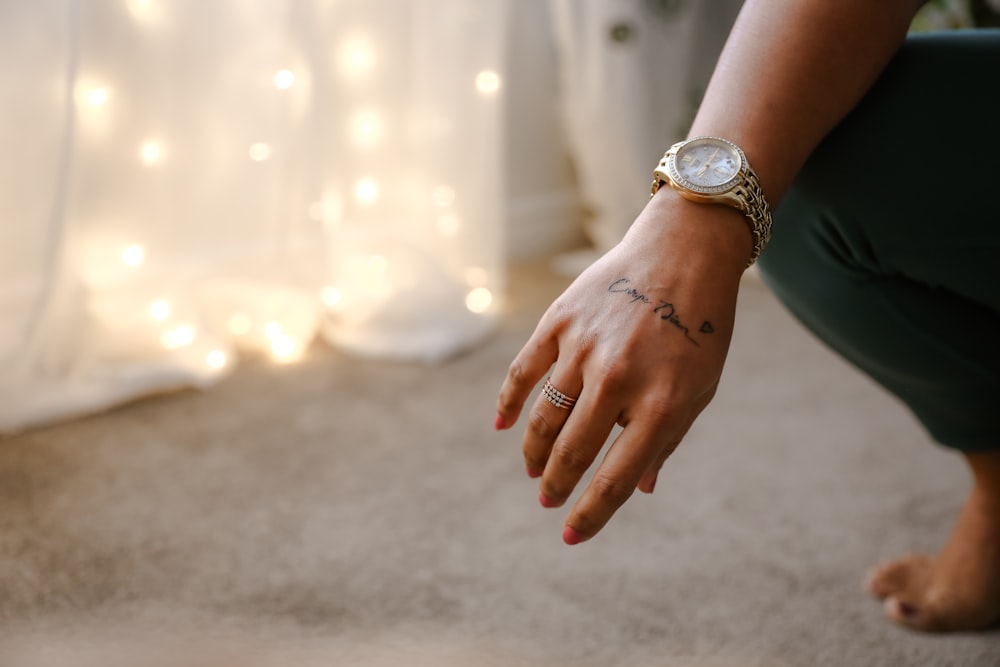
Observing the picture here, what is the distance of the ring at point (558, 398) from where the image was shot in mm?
609

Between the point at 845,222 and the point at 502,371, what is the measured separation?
2.79ft

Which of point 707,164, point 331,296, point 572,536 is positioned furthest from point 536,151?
point 572,536

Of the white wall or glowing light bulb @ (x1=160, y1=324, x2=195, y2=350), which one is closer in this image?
glowing light bulb @ (x1=160, y1=324, x2=195, y2=350)

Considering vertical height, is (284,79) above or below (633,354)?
below

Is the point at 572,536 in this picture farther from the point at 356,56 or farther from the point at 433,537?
the point at 356,56

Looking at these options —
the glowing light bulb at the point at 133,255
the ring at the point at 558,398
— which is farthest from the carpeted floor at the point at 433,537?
the ring at the point at 558,398

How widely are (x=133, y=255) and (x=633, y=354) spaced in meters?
1.18

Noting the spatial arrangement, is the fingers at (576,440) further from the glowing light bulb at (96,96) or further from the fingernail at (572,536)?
the glowing light bulb at (96,96)

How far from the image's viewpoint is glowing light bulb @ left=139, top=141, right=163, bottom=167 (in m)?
1.50

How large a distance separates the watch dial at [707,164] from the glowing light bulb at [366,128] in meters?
1.16

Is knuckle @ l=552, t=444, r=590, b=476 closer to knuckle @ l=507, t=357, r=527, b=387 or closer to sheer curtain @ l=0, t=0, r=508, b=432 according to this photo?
knuckle @ l=507, t=357, r=527, b=387

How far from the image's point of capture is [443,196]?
174 centimetres

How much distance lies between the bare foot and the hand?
43 centimetres

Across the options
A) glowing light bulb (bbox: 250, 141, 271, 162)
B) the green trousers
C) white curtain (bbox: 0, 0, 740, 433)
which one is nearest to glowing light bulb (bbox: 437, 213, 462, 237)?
white curtain (bbox: 0, 0, 740, 433)
